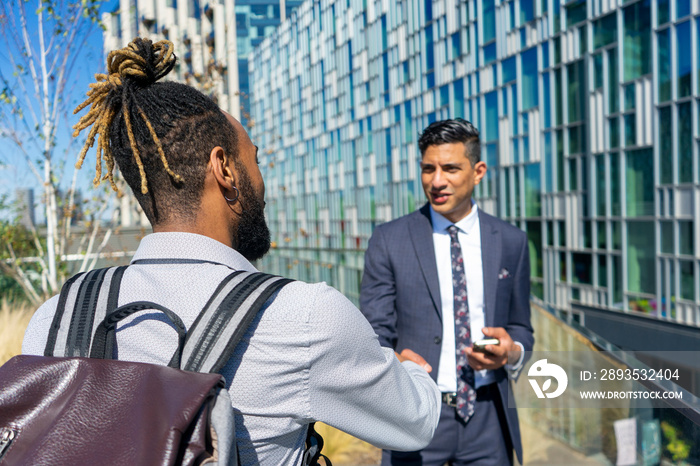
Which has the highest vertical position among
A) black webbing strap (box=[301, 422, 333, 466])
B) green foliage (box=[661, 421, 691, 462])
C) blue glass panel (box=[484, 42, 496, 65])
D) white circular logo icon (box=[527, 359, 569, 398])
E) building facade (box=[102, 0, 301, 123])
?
blue glass panel (box=[484, 42, 496, 65])

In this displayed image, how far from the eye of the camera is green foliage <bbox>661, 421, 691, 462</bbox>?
1783 mm

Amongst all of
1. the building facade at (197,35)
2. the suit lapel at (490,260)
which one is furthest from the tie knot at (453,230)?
the building facade at (197,35)

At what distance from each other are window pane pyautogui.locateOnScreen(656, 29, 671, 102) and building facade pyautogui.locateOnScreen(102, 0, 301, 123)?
7.34 meters

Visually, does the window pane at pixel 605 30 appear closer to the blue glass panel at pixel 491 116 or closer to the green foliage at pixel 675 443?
the blue glass panel at pixel 491 116

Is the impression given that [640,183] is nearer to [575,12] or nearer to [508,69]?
[575,12]

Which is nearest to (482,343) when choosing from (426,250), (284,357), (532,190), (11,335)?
(426,250)

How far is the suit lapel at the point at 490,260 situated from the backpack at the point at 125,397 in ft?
6.01

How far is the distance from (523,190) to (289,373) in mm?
13545

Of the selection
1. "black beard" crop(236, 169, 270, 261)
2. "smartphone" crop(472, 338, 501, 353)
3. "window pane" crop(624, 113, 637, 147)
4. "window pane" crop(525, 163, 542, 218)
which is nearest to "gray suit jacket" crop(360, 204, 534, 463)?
"smartphone" crop(472, 338, 501, 353)

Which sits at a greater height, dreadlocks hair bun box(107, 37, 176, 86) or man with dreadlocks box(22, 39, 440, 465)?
dreadlocks hair bun box(107, 37, 176, 86)

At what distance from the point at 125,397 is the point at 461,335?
77.5 inches

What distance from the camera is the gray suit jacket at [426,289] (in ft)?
8.70

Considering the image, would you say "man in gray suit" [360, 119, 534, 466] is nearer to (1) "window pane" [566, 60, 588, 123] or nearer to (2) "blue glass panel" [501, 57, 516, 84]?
(1) "window pane" [566, 60, 588, 123]

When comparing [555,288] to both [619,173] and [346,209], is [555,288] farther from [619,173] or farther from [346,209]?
[346,209]
